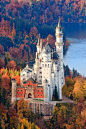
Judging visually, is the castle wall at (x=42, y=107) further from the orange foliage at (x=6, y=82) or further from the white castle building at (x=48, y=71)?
the orange foliage at (x=6, y=82)

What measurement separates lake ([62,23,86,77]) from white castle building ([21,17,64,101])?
23569 millimetres

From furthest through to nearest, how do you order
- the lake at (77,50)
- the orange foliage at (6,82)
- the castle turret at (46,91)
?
the lake at (77,50) < the orange foliage at (6,82) < the castle turret at (46,91)

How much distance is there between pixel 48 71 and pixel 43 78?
1311 millimetres

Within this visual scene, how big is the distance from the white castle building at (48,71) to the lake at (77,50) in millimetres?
23569

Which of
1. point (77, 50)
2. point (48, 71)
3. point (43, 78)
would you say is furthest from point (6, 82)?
point (77, 50)

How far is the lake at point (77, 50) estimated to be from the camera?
4115 inches

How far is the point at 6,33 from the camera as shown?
128000 mm

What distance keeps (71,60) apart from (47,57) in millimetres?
45781

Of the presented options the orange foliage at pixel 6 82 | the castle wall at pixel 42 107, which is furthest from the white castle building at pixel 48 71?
the orange foliage at pixel 6 82

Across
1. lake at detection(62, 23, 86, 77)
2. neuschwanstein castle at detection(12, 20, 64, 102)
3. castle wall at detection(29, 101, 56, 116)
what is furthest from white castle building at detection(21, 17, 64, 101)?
lake at detection(62, 23, 86, 77)

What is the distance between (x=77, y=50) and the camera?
129625 mm

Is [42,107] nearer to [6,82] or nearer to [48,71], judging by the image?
[48,71]

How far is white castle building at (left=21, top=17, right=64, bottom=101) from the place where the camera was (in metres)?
67.4

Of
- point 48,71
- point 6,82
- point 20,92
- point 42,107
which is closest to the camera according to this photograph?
point 48,71
